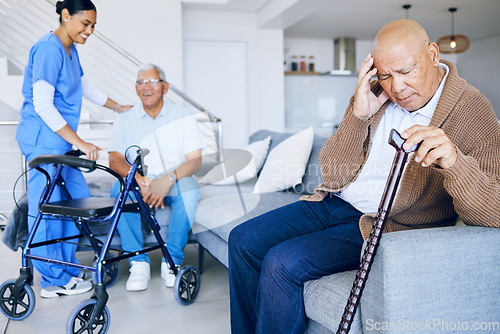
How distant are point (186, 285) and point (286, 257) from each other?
103 cm

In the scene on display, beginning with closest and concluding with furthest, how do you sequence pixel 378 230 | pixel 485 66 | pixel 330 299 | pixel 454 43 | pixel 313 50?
1. pixel 378 230
2. pixel 330 299
3. pixel 454 43
4. pixel 313 50
5. pixel 485 66

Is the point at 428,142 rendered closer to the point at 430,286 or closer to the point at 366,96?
the point at 430,286

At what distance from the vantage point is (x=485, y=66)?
950 centimetres

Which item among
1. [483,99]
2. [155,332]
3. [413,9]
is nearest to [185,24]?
[413,9]

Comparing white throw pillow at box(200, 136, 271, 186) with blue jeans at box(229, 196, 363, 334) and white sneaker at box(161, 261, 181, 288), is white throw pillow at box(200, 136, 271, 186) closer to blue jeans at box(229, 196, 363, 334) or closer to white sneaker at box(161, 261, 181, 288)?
white sneaker at box(161, 261, 181, 288)

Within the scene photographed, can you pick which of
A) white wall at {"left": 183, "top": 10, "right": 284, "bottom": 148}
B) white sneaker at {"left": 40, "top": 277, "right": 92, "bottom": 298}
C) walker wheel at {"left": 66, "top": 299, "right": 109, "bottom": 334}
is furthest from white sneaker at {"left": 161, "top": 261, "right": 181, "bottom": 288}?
white wall at {"left": 183, "top": 10, "right": 284, "bottom": 148}

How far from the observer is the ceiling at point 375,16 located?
6.74m

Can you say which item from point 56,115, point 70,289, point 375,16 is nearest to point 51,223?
point 70,289

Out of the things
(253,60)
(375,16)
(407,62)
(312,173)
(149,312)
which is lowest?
(149,312)

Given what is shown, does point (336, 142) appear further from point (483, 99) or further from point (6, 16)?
point (6, 16)

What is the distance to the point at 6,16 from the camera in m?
5.80

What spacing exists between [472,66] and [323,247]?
9.87 meters

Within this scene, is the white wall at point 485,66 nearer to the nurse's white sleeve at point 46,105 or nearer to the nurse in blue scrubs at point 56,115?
the nurse in blue scrubs at point 56,115

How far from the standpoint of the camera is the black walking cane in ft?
3.10
